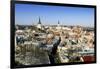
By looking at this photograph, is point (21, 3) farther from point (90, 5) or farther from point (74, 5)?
point (90, 5)

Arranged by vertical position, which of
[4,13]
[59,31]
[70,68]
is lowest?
[70,68]

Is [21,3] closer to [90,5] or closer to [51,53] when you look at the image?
[51,53]

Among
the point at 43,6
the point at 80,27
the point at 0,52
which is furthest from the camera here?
the point at 80,27

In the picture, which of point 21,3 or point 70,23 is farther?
point 70,23

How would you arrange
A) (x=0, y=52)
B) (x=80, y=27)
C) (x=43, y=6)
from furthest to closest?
(x=80, y=27) → (x=43, y=6) → (x=0, y=52)

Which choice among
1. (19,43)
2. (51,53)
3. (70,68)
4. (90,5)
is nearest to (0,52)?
(19,43)

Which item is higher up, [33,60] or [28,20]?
[28,20]
